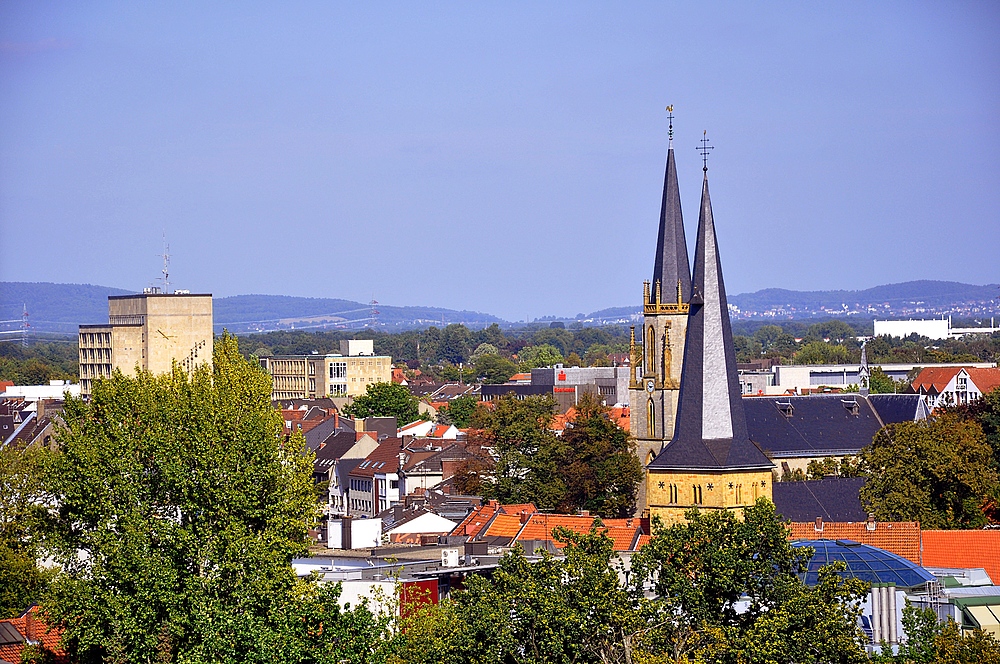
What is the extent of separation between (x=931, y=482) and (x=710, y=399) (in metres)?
13.4

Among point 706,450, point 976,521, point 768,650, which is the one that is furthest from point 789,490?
point 768,650

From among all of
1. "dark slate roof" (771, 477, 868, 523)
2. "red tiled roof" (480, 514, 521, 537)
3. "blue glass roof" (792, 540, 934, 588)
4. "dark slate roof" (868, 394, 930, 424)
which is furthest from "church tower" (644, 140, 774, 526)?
"dark slate roof" (868, 394, 930, 424)

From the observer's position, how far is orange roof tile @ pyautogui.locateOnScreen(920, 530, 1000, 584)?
47.1m

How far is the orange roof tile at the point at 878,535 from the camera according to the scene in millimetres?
48406

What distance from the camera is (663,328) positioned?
7694 cm

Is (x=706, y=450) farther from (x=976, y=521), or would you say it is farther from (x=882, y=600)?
(x=882, y=600)

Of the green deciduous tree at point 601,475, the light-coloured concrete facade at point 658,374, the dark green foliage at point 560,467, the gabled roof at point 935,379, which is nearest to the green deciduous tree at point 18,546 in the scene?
the dark green foliage at point 560,467

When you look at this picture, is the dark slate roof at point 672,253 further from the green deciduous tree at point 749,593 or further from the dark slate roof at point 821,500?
the green deciduous tree at point 749,593

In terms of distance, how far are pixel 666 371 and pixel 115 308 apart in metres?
63.2

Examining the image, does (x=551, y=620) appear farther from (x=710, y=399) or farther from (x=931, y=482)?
(x=931, y=482)

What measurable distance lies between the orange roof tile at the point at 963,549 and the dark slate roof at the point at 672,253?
28.6 meters

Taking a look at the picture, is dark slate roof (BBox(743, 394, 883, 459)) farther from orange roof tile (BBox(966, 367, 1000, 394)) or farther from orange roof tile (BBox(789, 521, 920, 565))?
orange roof tile (BBox(966, 367, 1000, 394))

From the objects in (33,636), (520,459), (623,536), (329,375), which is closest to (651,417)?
(520,459)

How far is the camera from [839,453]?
89.7m
